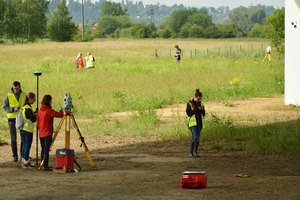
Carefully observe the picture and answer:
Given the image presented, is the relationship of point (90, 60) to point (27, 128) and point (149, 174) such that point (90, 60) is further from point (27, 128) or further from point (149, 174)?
point (149, 174)

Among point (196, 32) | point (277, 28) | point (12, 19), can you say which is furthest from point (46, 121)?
point (196, 32)

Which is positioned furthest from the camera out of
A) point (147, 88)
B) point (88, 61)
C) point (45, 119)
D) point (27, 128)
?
point (88, 61)

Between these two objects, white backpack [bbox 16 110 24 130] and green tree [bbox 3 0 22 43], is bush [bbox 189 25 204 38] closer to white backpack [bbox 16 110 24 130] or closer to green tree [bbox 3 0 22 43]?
green tree [bbox 3 0 22 43]

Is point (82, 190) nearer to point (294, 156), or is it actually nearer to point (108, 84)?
point (294, 156)

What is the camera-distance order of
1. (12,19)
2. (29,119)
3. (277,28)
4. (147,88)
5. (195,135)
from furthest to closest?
(12,19) < (277,28) < (147,88) < (195,135) < (29,119)

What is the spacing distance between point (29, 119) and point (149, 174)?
2.82 meters

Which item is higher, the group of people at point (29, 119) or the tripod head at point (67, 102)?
the tripod head at point (67, 102)

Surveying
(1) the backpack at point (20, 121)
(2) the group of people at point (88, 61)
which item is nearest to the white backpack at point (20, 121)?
(1) the backpack at point (20, 121)

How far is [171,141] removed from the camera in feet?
55.8

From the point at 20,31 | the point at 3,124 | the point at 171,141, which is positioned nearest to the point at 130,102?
the point at 3,124

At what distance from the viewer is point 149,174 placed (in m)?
11.6

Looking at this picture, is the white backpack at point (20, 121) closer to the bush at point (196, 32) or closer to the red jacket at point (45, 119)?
the red jacket at point (45, 119)

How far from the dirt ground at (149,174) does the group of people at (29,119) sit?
366 millimetres

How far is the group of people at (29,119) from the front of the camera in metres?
12.1
